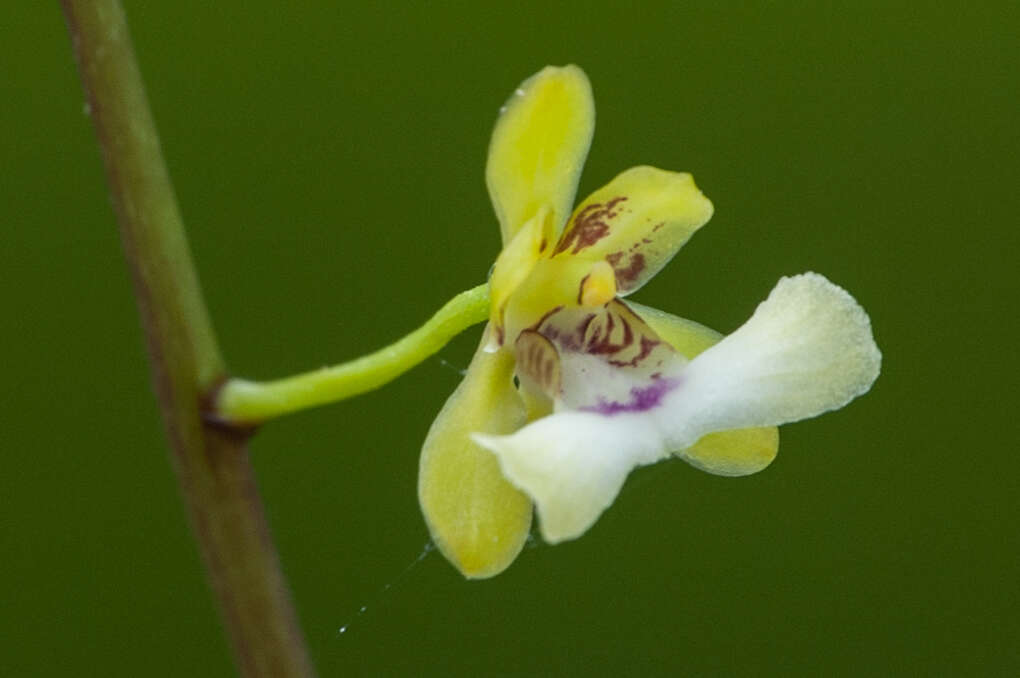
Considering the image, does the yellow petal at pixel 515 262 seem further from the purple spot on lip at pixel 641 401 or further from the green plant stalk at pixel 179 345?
the green plant stalk at pixel 179 345

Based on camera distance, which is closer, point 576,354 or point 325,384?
point 325,384

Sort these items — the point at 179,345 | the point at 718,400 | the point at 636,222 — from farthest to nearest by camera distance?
the point at 636,222 < the point at 718,400 < the point at 179,345

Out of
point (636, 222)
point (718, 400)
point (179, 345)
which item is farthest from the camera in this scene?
point (636, 222)

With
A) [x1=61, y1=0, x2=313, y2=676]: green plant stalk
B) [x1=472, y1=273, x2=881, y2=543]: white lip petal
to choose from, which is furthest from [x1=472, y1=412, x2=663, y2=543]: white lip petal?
[x1=61, y1=0, x2=313, y2=676]: green plant stalk

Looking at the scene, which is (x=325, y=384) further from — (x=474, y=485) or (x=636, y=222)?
(x=636, y=222)

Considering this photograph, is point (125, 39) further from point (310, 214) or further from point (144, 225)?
point (310, 214)

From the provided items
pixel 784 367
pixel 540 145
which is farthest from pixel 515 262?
pixel 784 367

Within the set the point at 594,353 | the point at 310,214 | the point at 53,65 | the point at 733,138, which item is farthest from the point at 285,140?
the point at 594,353
